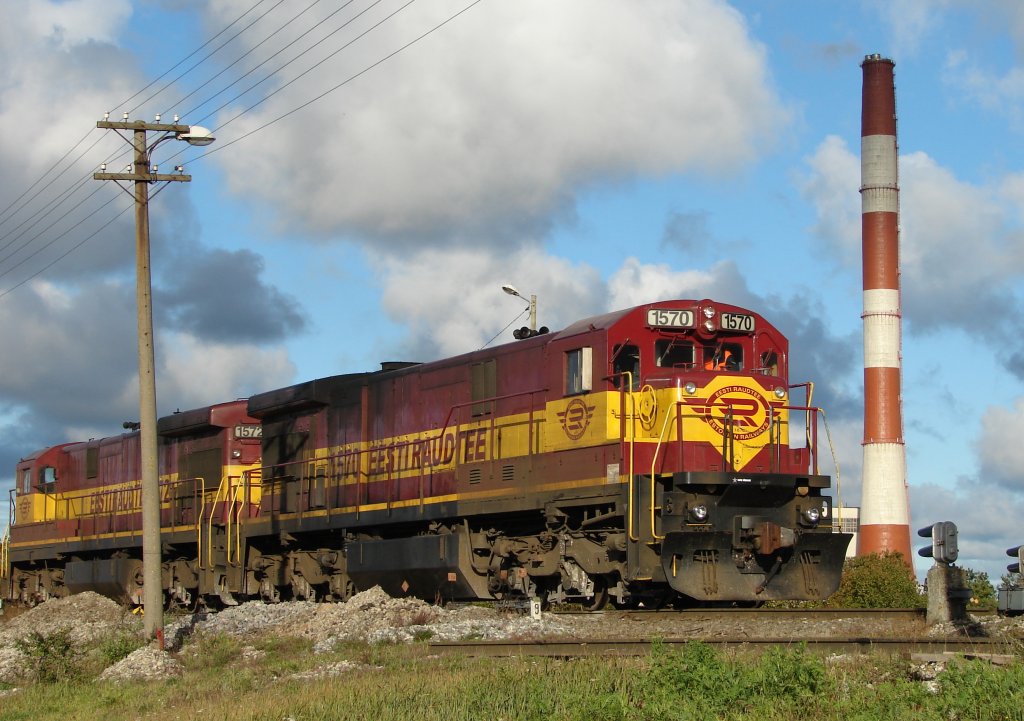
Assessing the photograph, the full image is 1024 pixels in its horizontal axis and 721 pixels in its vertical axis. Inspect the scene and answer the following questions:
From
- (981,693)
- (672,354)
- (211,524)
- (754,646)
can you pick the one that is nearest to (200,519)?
(211,524)

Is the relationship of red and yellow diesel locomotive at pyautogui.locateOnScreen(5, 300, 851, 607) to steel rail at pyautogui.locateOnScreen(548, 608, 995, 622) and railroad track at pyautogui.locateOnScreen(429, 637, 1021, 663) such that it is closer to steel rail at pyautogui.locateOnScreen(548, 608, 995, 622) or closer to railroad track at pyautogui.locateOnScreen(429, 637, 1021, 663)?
steel rail at pyautogui.locateOnScreen(548, 608, 995, 622)

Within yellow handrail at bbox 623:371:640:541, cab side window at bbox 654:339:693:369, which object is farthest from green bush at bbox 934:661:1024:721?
cab side window at bbox 654:339:693:369

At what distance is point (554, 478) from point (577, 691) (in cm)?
731

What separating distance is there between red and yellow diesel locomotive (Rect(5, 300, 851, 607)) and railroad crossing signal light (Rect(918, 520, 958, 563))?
2589 millimetres

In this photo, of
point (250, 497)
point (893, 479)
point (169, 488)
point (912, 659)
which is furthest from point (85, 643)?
point (893, 479)

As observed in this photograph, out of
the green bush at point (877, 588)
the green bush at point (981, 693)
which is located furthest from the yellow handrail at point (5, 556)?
the green bush at point (981, 693)

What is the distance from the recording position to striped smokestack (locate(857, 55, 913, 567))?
4075cm

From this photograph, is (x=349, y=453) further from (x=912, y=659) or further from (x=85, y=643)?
(x=912, y=659)

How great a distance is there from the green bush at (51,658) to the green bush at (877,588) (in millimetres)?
15258

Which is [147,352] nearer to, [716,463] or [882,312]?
[716,463]

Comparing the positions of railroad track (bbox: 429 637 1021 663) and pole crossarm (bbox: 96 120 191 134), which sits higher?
pole crossarm (bbox: 96 120 191 134)

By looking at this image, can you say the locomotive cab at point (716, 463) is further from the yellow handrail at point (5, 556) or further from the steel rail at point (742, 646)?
the yellow handrail at point (5, 556)

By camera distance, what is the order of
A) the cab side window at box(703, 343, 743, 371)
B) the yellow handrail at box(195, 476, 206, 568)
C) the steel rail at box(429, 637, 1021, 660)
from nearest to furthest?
the steel rail at box(429, 637, 1021, 660) → the cab side window at box(703, 343, 743, 371) → the yellow handrail at box(195, 476, 206, 568)

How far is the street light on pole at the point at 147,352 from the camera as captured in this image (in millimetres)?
17578
